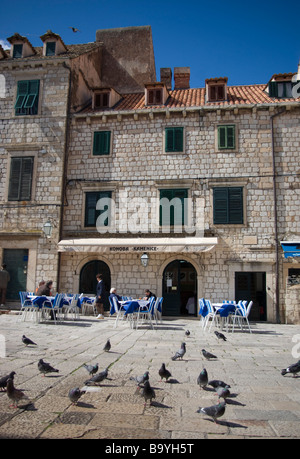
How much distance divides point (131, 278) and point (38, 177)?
578cm

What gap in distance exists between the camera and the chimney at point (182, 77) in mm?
19000

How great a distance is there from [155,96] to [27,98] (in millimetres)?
5575

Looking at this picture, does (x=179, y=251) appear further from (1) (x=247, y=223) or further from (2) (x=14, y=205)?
(2) (x=14, y=205)

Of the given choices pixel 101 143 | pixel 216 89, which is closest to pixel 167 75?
pixel 216 89

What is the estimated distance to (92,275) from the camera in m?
15.3

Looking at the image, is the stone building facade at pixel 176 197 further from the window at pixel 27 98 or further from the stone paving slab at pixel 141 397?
the stone paving slab at pixel 141 397

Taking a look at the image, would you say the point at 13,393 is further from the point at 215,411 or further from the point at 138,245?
the point at 138,245

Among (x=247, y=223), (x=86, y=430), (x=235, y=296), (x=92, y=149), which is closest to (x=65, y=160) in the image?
(x=92, y=149)

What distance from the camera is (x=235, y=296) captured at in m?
14.0

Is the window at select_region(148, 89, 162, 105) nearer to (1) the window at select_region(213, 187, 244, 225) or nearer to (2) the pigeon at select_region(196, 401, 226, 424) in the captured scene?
(1) the window at select_region(213, 187, 244, 225)

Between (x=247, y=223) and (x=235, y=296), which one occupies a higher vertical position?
(x=247, y=223)

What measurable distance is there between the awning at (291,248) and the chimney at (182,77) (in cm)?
1000

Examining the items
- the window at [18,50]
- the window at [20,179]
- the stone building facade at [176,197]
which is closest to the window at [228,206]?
the stone building facade at [176,197]
